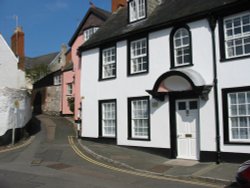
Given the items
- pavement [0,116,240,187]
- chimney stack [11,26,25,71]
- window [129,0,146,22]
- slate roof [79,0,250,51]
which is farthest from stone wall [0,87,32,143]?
chimney stack [11,26,25,71]

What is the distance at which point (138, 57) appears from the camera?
16969 mm

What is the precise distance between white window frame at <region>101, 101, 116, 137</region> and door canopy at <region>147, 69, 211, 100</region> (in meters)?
3.44

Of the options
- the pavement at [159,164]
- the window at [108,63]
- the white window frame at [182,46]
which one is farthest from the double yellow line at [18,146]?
the white window frame at [182,46]

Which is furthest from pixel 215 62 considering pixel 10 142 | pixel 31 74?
pixel 31 74

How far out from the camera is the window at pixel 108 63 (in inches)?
722

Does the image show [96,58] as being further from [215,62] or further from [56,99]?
[56,99]

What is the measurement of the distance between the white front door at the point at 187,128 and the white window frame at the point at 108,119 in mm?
4295

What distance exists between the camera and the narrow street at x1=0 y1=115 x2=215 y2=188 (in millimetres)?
9955

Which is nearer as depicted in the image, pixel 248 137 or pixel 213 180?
pixel 213 180

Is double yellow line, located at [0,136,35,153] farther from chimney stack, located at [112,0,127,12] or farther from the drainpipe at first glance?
chimney stack, located at [112,0,127,12]

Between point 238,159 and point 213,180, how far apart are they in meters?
2.63

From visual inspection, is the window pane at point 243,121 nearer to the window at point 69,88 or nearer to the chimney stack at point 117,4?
the chimney stack at point 117,4

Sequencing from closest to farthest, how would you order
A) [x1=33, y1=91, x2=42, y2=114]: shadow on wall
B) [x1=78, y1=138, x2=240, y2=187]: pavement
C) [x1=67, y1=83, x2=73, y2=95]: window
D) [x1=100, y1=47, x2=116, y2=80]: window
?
[x1=78, y1=138, x2=240, y2=187]: pavement
[x1=100, y1=47, x2=116, y2=80]: window
[x1=67, y1=83, x2=73, y2=95]: window
[x1=33, y1=91, x2=42, y2=114]: shadow on wall

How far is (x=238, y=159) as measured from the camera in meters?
12.6
